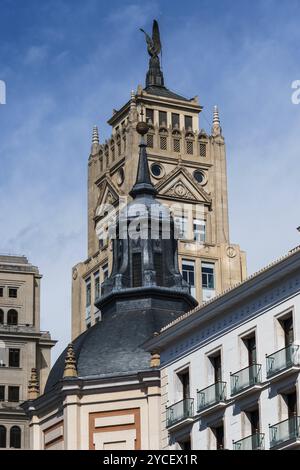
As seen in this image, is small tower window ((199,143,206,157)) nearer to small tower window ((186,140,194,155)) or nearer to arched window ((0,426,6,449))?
small tower window ((186,140,194,155))

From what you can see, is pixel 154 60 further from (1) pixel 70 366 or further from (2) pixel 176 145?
(1) pixel 70 366

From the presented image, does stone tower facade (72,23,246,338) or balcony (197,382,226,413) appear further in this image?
stone tower facade (72,23,246,338)

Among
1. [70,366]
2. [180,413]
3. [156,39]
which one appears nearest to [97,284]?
[156,39]

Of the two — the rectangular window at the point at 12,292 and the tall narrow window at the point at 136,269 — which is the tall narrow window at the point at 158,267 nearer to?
the tall narrow window at the point at 136,269

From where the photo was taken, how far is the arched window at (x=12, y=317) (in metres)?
150

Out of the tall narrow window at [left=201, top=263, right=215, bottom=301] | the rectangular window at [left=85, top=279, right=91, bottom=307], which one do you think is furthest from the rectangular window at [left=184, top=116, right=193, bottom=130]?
the rectangular window at [left=85, top=279, right=91, bottom=307]

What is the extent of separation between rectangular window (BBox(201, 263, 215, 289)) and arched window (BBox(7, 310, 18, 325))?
803 inches

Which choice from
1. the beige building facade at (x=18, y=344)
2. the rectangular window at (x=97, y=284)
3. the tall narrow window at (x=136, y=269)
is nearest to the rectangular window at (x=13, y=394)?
the beige building facade at (x=18, y=344)

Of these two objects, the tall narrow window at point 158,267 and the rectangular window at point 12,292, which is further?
the rectangular window at point 12,292

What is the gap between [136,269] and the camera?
98250 mm

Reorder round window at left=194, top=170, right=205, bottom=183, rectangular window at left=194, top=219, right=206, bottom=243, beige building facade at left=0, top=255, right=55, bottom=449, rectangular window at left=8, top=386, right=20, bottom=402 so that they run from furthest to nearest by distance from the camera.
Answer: round window at left=194, top=170, right=205, bottom=183 → rectangular window at left=194, top=219, right=206, bottom=243 → rectangular window at left=8, top=386, right=20, bottom=402 → beige building facade at left=0, top=255, right=55, bottom=449

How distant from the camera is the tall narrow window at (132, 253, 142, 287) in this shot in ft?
319

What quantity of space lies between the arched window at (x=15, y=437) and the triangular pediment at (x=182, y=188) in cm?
3295

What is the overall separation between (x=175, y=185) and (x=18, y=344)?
28.5m
